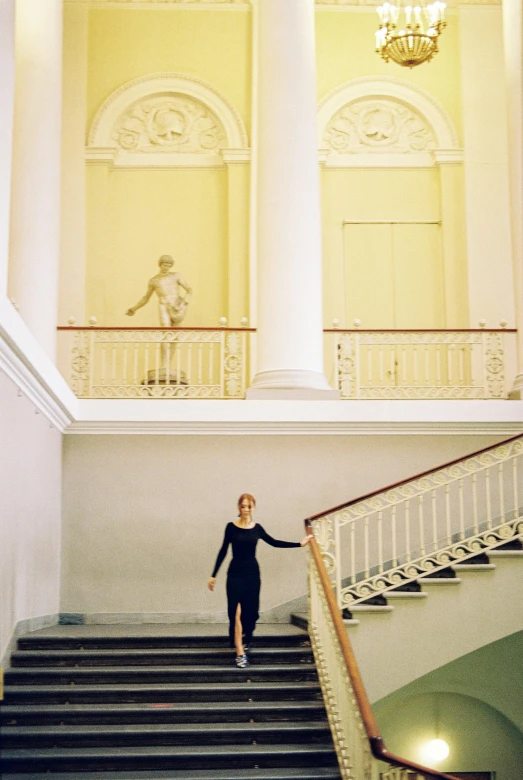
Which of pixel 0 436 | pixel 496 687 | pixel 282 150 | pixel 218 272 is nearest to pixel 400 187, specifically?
pixel 218 272

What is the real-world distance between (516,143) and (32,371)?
7149mm

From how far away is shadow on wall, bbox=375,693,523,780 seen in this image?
13922mm

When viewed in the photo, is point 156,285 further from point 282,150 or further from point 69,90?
point 69,90

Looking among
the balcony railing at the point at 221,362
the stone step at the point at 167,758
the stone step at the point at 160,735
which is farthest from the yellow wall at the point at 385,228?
the stone step at the point at 167,758

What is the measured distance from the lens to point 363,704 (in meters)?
7.12

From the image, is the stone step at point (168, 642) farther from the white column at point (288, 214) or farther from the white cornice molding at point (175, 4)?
the white cornice molding at point (175, 4)

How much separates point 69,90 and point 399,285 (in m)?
5.77

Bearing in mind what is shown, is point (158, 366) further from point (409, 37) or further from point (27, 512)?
point (409, 37)

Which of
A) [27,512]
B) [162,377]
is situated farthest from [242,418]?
[27,512]

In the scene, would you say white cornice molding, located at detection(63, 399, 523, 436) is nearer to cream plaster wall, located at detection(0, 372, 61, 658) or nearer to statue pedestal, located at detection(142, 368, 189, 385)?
cream plaster wall, located at detection(0, 372, 61, 658)

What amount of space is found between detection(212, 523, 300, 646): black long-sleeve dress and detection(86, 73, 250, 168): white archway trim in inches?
339

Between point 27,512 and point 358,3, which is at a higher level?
point 358,3

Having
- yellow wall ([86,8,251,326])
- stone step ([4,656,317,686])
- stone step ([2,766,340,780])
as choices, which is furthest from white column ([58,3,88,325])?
stone step ([2,766,340,780])

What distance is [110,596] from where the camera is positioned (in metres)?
12.2
